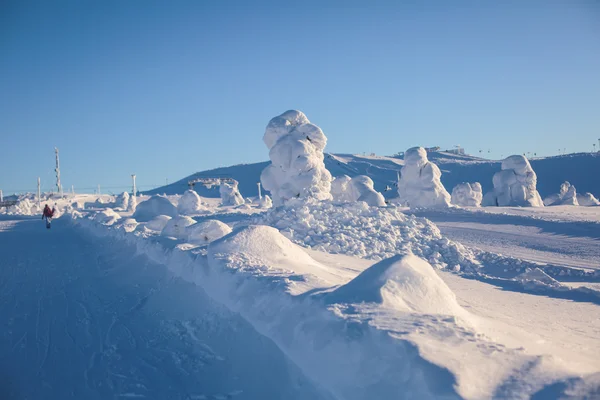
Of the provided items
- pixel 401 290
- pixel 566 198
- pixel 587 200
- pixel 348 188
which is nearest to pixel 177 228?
pixel 401 290

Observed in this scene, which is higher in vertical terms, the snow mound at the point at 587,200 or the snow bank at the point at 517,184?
the snow bank at the point at 517,184

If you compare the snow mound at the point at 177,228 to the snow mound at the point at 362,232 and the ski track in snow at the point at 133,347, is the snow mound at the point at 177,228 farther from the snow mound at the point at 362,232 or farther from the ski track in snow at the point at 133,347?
the ski track in snow at the point at 133,347

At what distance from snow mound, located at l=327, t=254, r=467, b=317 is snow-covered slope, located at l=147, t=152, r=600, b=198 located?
56935mm

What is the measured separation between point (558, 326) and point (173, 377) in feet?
15.4

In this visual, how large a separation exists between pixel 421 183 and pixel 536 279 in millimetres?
19026

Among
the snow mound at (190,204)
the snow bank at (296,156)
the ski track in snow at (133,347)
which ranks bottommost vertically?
the ski track in snow at (133,347)

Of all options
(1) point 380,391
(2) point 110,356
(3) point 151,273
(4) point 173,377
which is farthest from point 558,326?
(3) point 151,273

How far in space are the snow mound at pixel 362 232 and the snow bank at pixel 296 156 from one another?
16.4 ft

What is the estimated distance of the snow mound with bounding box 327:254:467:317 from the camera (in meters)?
3.97

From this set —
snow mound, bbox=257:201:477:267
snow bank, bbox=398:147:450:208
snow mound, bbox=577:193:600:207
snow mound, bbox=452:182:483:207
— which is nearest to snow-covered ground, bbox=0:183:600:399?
snow mound, bbox=257:201:477:267

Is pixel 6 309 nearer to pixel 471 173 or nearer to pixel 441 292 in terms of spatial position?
pixel 441 292

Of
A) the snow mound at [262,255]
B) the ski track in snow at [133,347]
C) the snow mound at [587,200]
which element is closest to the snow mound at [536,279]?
the snow mound at [262,255]

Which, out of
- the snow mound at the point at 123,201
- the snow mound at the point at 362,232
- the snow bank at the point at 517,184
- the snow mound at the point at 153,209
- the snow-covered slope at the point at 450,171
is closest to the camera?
the snow mound at the point at 362,232

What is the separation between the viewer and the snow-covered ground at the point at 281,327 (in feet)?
9.72
